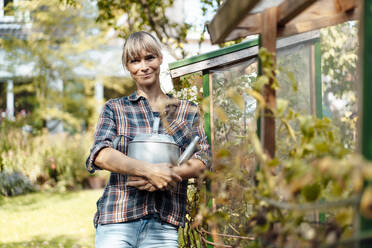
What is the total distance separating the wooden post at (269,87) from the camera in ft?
4.57

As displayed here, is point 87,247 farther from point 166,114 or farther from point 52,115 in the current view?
point 52,115

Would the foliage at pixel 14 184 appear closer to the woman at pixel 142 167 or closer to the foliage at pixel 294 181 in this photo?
the woman at pixel 142 167

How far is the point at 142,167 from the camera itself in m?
2.01

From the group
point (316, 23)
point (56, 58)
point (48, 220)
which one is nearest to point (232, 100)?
point (316, 23)

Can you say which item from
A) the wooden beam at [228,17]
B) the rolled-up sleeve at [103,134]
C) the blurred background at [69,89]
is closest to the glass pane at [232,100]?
the blurred background at [69,89]

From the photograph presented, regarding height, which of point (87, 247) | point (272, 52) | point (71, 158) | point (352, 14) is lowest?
point (87, 247)

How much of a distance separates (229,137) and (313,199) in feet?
5.35

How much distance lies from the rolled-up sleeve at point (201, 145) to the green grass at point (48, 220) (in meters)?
2.60

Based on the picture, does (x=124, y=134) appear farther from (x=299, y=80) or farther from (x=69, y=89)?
(x=69, y=89)

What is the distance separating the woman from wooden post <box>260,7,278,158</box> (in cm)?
67

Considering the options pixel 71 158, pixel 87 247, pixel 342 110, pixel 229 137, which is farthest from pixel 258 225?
pixel 71 158

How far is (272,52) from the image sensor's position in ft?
4.64

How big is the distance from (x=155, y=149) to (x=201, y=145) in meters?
0.28

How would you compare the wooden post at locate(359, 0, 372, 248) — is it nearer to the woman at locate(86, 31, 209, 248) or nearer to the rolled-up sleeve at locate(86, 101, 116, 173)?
the woman at locate(86, 31, 209, 248)
